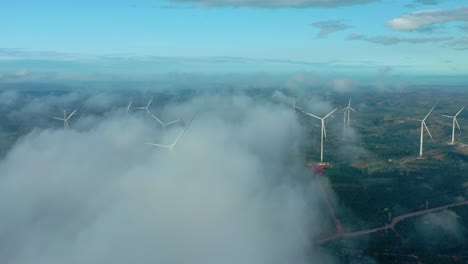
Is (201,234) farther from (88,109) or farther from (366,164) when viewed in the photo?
(88,109)

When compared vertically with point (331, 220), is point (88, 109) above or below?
above

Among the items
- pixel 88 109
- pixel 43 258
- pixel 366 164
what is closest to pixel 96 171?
pixel 43 258

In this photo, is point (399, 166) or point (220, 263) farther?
A: point (399, 166)

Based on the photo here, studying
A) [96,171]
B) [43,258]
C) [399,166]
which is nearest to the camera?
[43,258]

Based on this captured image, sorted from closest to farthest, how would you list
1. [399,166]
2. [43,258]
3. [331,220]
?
[43,258] < [331,220] < [399,166]

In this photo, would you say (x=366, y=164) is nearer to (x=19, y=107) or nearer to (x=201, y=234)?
(x=201, y=234)

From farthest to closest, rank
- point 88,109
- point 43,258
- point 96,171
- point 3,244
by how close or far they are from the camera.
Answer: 1. point 88,109
2. point 96,171
3. point 3,244
4. point 43,258

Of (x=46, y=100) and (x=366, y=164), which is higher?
(x=46, y=100)

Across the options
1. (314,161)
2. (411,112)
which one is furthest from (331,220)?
(411,112)

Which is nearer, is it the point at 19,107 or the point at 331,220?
the point at 331,220
